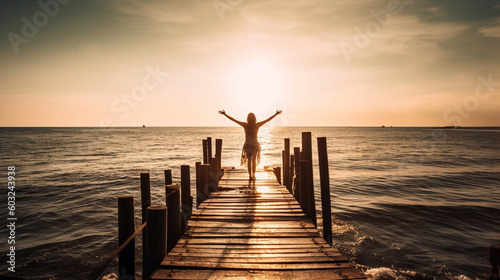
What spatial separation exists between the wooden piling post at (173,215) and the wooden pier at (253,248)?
181mm

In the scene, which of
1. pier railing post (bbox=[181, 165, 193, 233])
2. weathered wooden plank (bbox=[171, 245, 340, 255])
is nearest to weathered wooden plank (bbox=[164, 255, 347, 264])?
weathered wooden plank (bbox=[171, 245, 340, 255])

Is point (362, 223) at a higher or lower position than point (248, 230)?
lower

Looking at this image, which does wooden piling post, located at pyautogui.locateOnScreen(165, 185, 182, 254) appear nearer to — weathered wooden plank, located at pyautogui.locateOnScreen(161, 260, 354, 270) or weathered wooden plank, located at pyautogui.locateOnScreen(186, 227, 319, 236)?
weathered wooden plank, located at pyautogui.locateOnScreen(186, 227, 319, 236)

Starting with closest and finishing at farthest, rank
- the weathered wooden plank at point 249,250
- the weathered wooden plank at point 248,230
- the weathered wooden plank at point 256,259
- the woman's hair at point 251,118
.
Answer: the weathered wooden plank at point 256,259, the weathered wooden plank at point 249,250, the weathered wooden plank at point 248,230, the woman's hair at point 251,118

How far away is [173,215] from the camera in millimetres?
4867

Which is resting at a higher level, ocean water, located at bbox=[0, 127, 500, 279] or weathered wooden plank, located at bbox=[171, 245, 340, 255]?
weathered wooden plank, located at bbox=[171, 245, 340, 255]

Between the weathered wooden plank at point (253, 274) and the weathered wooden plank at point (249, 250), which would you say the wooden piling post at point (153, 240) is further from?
the weathered wooden plank at point (249, 250)

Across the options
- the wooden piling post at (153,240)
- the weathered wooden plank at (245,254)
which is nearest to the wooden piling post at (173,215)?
the weathered wooden plank at (245,254)

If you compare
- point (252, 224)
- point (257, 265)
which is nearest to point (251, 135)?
point (252, 224)

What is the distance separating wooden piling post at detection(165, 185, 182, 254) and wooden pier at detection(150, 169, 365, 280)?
0.18 meters

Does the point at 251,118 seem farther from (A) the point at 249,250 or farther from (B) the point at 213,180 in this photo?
(A) the point at 249,250

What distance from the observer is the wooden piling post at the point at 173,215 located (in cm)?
472

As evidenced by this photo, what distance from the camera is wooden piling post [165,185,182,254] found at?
472 centimetres

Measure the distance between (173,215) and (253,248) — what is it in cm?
160
